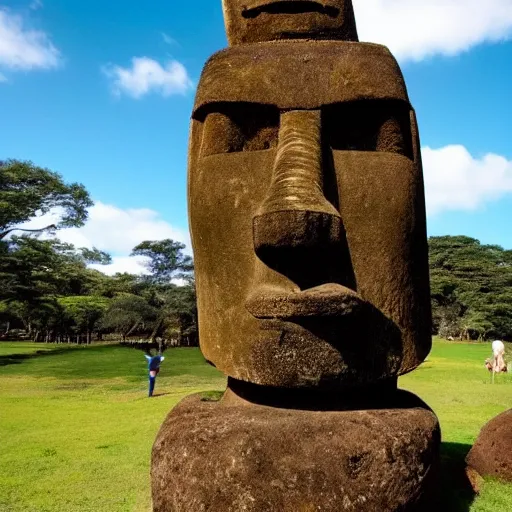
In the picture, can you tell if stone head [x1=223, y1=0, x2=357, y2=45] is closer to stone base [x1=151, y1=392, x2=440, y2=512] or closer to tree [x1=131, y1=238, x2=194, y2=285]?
stone base [x1=151, y1=392, x2=440, y2=512]

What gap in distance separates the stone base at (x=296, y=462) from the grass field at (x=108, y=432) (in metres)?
1.27

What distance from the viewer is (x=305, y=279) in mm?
2719

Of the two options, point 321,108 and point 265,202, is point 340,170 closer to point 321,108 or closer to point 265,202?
point 321,108

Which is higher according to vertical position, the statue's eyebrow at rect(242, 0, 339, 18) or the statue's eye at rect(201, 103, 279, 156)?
the statue's eyebrow at rect(242, 0, 339, 18)

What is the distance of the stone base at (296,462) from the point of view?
8.13ft

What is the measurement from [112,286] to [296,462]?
36.3 metres

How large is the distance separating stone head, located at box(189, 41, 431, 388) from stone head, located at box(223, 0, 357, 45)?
22 centimetres

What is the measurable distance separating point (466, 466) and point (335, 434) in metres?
2.33

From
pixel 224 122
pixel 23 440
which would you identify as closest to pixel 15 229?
pixel 23 440

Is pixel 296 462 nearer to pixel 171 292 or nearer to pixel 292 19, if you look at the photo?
pixel 292 19

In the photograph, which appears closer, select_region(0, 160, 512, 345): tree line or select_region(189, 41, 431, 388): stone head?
select_region(189, 41, 431, 388): stone head

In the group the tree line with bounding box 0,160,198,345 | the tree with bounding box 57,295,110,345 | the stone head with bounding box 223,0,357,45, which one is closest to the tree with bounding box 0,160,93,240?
the tree line with bounding box 0,160,198,345

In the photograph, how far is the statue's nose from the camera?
2.51m

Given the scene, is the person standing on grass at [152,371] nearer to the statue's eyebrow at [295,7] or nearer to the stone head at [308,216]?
the stone head at [308,216]
